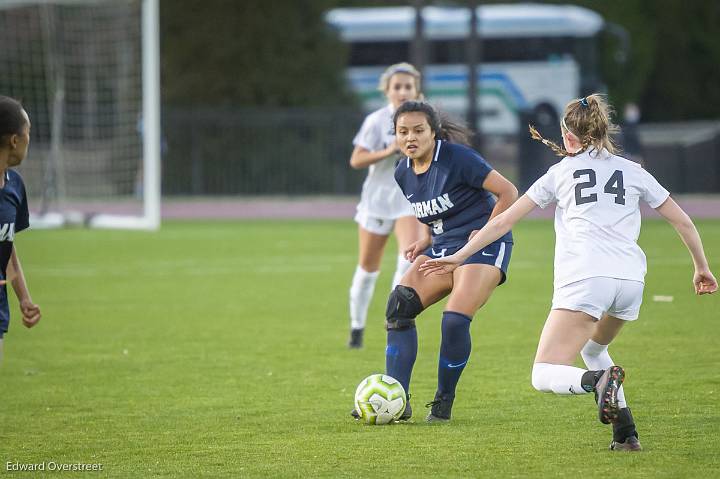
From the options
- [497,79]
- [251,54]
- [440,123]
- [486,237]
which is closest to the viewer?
[486,237]

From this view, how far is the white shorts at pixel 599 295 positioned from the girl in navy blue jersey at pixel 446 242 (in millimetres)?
1008

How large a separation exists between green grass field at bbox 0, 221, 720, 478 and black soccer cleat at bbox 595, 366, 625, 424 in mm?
266

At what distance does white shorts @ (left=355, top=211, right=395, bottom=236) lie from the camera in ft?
33.0

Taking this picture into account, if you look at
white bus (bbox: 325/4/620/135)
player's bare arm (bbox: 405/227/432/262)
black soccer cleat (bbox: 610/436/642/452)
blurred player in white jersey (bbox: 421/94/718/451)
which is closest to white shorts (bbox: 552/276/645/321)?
blurred player in white jersey (bbox: 421/94/718/451)

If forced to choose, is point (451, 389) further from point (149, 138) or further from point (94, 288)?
point (149, 138)

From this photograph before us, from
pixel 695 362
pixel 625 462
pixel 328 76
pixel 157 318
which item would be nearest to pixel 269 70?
pixel 328 76

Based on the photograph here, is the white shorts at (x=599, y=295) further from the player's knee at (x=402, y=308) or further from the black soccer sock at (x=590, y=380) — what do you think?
the player's knee at (x=402, y=308)

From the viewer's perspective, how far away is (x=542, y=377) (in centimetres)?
598

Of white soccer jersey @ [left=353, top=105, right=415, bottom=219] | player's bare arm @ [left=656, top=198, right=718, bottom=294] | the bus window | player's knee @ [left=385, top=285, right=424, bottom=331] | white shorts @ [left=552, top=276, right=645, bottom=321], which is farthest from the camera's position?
the bus window

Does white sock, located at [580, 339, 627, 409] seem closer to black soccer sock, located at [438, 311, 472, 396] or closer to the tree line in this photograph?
black soccer sock, located at [438, 311, 472, 396]

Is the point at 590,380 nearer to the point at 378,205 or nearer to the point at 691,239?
the point at 691,239

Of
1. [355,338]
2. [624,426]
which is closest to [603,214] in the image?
[624,426]

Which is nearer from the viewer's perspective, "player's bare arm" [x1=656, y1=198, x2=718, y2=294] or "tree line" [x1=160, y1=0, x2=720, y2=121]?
"player's bare arm" [x1=656, y1=198, x2=718, y2=294]

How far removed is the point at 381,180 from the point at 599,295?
14.6ft
